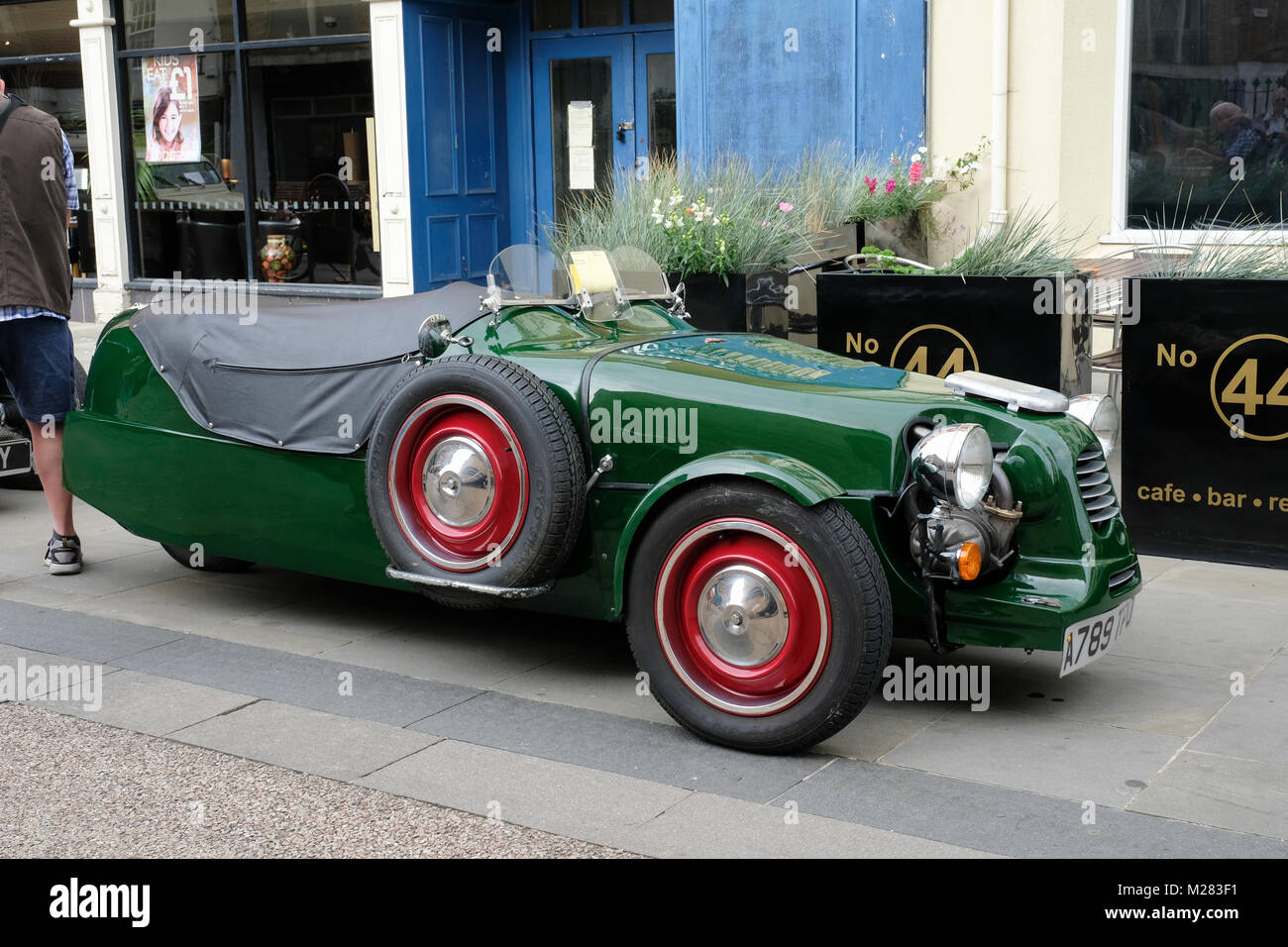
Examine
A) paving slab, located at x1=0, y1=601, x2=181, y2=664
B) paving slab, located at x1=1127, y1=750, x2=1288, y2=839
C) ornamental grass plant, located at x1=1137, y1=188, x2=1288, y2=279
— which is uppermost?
ornamental grass plant, located at x1=1137, y1=188, x2=1288, y2=279

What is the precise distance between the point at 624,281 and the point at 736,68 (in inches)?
225

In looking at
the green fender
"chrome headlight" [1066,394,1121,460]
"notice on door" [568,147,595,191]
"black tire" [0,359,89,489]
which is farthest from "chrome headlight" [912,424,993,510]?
"notice on door" [568,147,595,191]

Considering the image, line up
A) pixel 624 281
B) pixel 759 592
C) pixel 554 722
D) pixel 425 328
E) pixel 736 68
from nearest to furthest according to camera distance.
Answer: pixel 759 592, pixel 554 722, pixel 425 328, pixel 624 281, pixel 736 68

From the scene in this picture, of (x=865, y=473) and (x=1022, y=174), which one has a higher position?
(x=1022, y=174)

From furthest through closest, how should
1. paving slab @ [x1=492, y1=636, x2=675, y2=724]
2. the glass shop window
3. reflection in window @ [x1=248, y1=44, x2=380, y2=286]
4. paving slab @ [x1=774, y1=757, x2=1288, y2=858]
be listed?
the glass shop window → reflection in window @ [x1=248, y1=44, x2=380, y2=286] → paving slab @ [x1=492, y1=636, x2=675, y2=724] → paving slab @ [x1=774, y1=757, x2=1288, y2=858]

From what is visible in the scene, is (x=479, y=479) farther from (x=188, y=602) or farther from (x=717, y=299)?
(x=717, y=299)

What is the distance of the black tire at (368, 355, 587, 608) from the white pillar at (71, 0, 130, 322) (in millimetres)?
10658

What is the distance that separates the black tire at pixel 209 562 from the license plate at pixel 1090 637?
372 cm

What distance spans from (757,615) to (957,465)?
71 centimetres

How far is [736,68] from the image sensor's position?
35.0ft

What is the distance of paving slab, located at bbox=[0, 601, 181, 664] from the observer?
529 centimetres

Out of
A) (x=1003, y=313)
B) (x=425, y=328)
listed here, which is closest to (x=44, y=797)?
(x=425, y=328)

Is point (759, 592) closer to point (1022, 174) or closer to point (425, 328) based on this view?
point (425, 328)

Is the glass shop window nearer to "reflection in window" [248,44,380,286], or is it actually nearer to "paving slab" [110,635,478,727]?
"reflection in window" [248,44,380,286]
